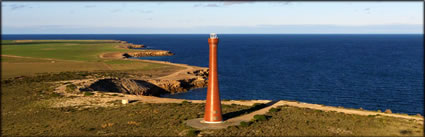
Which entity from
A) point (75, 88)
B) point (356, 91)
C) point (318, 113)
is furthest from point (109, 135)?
point (356, 91)

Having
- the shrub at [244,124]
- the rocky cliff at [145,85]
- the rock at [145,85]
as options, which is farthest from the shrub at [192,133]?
the rock at [145,85]

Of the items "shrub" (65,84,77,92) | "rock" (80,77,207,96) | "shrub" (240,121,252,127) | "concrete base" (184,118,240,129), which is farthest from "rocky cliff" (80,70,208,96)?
"shrub" (240,121,252,127)

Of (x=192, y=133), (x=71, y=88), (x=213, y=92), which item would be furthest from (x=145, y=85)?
(x=192, y=133)

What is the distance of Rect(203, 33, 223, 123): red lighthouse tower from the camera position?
4025cm

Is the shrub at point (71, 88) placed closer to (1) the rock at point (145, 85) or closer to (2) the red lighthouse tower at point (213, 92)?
(1) the rock at point (145, 85)

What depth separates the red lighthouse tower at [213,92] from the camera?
4025cm

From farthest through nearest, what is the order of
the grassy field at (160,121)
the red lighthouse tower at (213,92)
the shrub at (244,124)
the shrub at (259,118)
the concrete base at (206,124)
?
1. the shrub at (259,118)
2. the shrub at (244,124)
3. the concrete base at (206,124)
4. the grassy field at (160,121)
5. the red lighthouse tower at (213,92)

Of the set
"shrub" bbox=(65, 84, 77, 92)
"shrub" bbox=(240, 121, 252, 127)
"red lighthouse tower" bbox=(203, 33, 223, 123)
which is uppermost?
"red lighthouse tower" bbox=(203, 33, 223, 123)

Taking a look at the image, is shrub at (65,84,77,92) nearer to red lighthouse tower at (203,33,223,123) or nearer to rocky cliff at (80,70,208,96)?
rocky cliff at (80,70,208,96)

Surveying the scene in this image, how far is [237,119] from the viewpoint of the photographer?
155 feet

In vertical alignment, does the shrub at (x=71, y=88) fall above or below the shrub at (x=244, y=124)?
below

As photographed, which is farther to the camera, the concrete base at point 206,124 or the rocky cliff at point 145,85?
the rocky cliff at point 145,85

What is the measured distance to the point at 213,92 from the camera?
42.1 m

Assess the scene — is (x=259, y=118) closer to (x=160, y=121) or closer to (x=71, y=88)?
(x=160, y=121)
